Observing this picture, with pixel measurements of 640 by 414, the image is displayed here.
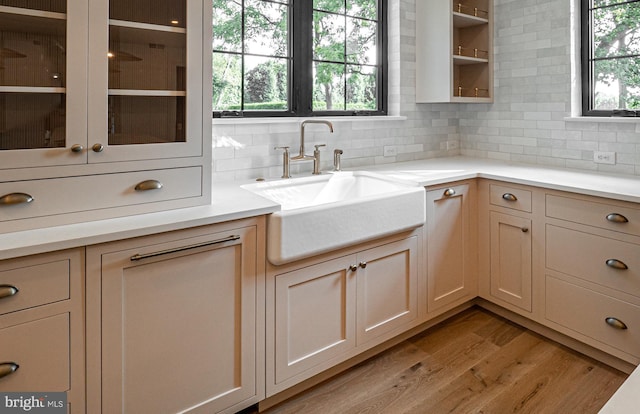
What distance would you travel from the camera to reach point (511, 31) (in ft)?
10.4

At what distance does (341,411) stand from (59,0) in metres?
1.92

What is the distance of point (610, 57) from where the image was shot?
2719 mm

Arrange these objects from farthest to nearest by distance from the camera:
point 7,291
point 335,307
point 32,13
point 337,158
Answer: point 337,158 < point 335,307 < point 32,13 < point 7,291

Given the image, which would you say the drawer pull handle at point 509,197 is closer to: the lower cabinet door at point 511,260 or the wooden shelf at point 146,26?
the lower cabinet door at point 511,260

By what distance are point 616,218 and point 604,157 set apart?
2.70 ft

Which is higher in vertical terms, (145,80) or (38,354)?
(145,80)

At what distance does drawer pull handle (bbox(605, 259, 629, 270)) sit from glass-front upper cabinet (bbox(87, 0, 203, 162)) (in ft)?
6.66

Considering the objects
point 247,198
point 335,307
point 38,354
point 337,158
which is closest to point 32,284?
point 38,354

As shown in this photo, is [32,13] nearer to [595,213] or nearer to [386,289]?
[386,289]

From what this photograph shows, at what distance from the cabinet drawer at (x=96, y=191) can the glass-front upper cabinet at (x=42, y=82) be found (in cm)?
7

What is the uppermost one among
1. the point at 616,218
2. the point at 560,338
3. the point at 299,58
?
the point at 299,58

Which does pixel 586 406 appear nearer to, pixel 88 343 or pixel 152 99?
pixel 88 343

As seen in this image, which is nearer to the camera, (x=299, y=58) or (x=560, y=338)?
(x=560, y=338)

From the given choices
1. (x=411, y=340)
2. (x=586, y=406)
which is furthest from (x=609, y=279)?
(x=411, y=340)
